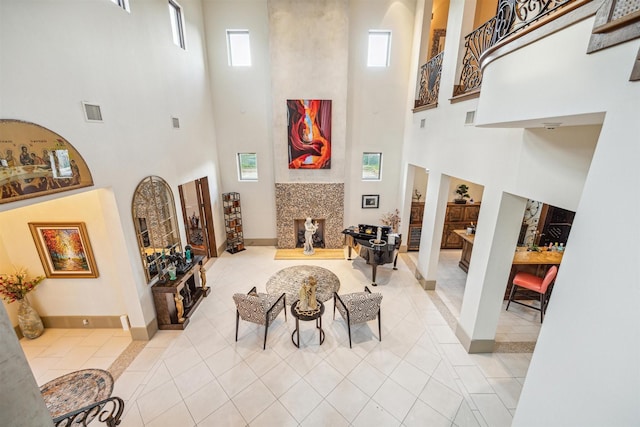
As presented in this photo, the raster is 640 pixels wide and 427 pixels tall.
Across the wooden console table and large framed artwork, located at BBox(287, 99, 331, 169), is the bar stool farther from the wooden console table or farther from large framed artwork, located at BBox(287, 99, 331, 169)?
the wooden console table

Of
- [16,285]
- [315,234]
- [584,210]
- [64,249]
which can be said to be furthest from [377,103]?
[16,285]

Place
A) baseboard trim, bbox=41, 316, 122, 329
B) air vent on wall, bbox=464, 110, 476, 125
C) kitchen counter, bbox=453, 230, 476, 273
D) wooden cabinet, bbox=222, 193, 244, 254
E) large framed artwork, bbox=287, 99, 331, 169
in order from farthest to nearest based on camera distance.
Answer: wooden cabinet, bbox=222, 193, 244, 254, large framed artwork, bbox=287, 99, 331, 169, kitchen counter, bbox=453, 230, 476, 273, baseboard trim, bbox=41, 316, 122, 329, air vent on wall, bbox=464, 110, 476, 125

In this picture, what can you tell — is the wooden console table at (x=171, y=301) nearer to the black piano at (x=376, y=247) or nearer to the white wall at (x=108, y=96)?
the white wall at (x=108, y=96)

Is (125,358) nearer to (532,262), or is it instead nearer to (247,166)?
(247,166)

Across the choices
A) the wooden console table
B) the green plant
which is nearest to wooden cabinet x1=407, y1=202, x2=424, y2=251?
the green plant

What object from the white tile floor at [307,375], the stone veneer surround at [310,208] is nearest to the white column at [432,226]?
the white tile floor at [307,375]

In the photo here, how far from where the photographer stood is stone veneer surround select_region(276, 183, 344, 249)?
8305mm

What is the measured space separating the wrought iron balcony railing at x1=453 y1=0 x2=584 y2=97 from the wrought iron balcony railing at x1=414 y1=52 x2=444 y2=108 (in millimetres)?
1144

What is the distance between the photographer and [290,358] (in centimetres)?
430

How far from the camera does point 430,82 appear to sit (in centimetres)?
637

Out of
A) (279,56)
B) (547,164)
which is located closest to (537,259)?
(547,164)

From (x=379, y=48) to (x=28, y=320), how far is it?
10.4 m

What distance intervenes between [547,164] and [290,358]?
15.0 ft

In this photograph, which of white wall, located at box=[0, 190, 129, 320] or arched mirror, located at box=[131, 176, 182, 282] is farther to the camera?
arched mirror, located at box=[131, 176, 182, 282]
